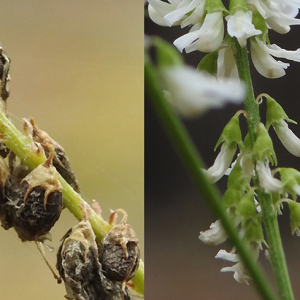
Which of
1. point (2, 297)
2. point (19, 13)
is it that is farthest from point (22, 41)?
point (2, 297)

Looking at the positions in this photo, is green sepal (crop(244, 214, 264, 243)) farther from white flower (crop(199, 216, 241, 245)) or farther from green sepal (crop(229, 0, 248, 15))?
green sepal (crop(229, 0, 248, 15))

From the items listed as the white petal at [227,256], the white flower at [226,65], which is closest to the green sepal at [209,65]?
the white flower at [226,65]

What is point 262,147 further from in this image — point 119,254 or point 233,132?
point 119,254

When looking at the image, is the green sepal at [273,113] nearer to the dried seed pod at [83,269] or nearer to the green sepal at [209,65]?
the green sepal at [209,65]

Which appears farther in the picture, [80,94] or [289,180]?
[80,94]

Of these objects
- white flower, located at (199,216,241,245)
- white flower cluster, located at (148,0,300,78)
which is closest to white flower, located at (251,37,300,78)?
white flower cluster, located at (148,0,300,78)

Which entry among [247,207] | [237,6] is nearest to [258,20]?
[237,6]

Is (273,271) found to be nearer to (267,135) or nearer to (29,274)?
(267,135)

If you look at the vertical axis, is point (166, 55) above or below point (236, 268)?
above
